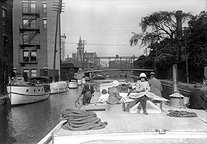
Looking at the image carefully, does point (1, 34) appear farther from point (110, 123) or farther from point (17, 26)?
point (110, 123)

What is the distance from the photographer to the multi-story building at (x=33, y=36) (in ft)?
162

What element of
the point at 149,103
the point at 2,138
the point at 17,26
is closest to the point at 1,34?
the point at 17,26

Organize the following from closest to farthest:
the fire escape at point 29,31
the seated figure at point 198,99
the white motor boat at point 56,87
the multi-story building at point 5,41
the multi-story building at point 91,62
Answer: the seated figure at point 198,99
the multi-story building at point 5,41
the white motor boat at point 56,87
the fire escape at point 29,31
the multi-story building at point 91,62

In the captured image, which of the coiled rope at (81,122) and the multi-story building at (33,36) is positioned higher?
the multi-story building at (33,36)

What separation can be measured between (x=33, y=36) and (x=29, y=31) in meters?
1.23

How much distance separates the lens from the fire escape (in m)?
49.4

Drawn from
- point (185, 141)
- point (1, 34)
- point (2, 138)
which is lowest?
point (2, 138)

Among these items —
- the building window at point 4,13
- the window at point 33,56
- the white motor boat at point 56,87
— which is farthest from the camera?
the window at point 33,56

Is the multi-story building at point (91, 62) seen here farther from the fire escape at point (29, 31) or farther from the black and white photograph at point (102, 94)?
the fire escape at point (29, 31)

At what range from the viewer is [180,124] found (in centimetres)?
782

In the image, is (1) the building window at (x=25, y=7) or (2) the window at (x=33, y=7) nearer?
(1) the building window at (x=25, y=7)

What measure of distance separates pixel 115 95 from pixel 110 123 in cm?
519

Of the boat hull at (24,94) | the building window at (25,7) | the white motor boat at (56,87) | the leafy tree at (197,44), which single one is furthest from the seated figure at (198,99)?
the building window at (25,7)

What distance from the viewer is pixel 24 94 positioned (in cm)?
2478
